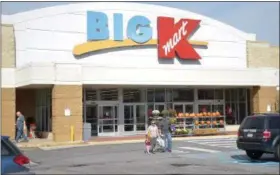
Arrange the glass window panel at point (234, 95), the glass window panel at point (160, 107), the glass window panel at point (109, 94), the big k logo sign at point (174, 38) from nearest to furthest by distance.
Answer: the glass window panel at point (109, 94) → the big k logo sign at point (174, 38) → the glass window panel at point (160, 107) → the glass window panel at point (234, 95)

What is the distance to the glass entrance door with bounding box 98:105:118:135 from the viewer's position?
36062mm

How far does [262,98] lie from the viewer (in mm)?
38719

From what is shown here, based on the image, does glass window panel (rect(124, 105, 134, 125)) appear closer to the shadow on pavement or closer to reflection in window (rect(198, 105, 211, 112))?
reflection in window (rect(198, 105, 211, 112))

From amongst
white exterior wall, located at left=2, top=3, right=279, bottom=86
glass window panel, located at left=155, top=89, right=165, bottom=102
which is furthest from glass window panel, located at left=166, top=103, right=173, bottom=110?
white exterior wall, located at left=2, top=3, right=279, bottom=86

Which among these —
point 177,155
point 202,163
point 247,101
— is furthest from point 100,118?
point 202,163

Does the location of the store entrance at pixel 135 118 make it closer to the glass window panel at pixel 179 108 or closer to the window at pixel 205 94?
the glass window panel at pixel 179 108

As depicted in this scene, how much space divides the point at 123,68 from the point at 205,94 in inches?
370

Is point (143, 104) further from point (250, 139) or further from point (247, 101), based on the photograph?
point (250, 139)

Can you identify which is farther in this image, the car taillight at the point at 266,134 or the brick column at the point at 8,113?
the brick column at the point at 8,113

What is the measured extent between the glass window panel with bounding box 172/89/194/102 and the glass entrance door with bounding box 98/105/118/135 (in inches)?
199

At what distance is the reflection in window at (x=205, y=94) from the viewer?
40000 mm

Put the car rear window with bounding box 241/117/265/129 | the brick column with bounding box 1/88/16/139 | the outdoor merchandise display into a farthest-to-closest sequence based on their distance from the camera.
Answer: the outdoor merchandise display, the brick column with bounding box 1/88/16/139, the car rear window with bounding box 241/117/265/129

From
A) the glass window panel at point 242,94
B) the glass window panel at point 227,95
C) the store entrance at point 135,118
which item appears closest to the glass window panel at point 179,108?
the store entrance at point 135,118

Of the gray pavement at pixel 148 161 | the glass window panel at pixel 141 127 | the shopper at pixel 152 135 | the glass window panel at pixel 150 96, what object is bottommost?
the gray pavement at pixel 148 161
